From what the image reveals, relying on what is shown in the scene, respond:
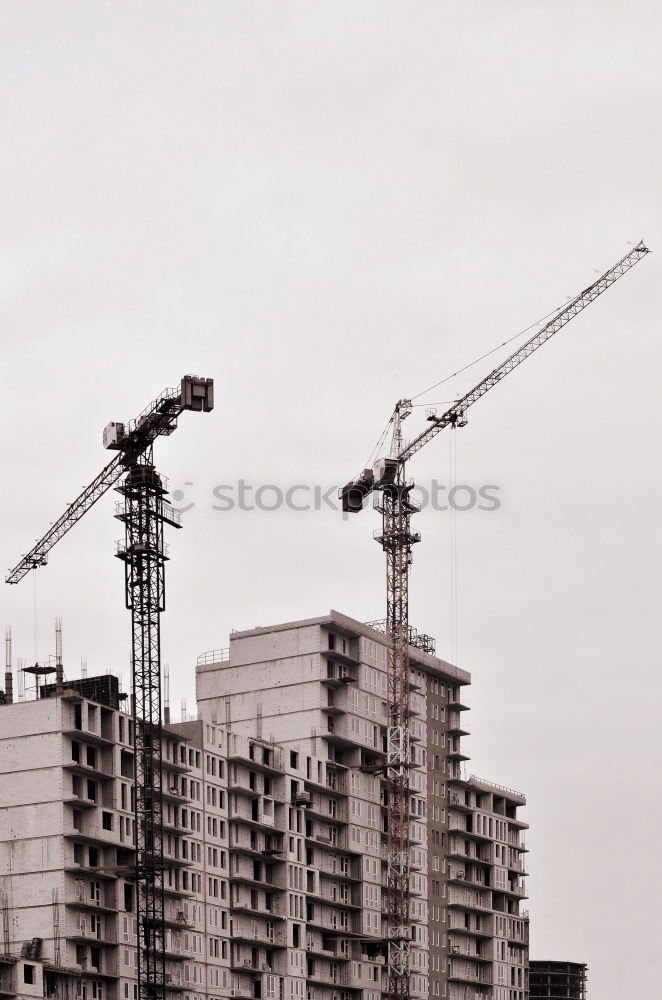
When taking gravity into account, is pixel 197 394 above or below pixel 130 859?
above

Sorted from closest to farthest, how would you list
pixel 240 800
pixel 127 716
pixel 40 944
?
pixel 40 944
pixel 127 716
pixel 240 800

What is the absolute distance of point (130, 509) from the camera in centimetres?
17050

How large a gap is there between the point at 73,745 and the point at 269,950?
34.3m

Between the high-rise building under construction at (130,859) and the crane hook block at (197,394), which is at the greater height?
the crane hook block at (197,394)

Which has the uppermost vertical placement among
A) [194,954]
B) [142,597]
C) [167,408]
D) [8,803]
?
[167,408]

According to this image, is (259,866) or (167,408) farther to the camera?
(259,866)

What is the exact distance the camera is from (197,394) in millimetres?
165125

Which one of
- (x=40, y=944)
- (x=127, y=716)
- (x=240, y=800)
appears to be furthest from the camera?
(x=240, y=800)

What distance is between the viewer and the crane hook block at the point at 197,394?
164 meters

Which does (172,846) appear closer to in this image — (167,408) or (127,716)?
(127,716)

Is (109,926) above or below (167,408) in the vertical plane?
below

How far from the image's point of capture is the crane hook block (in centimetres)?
16425

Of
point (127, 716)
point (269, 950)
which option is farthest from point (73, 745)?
point (269, 950)

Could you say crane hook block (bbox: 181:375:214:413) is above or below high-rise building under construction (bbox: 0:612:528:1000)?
above
